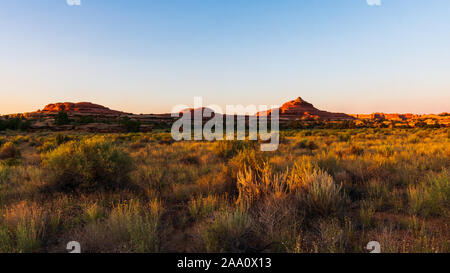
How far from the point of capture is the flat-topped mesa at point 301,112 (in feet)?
326

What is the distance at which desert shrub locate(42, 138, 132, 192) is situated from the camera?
478cm

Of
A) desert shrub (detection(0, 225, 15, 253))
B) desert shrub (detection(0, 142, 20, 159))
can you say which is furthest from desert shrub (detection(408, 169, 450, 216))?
desert shrub (detection(0, 142, 20, 159))

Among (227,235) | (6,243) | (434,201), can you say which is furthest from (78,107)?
(434,201)

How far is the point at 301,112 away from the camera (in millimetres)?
105438

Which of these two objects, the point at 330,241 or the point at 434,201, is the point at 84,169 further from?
the point at 434,201

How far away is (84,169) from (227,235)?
4056 mm

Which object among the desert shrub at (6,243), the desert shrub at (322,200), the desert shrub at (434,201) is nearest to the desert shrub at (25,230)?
the desert shrub at (6,243)

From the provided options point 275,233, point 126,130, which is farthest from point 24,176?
point 126,130

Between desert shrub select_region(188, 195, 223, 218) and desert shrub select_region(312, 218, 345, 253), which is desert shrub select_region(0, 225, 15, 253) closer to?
desert shrub select_region(188, 195, 223, 218)
